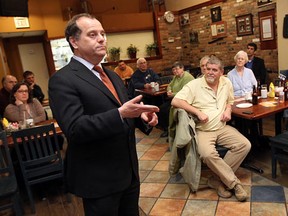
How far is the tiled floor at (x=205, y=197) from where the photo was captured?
2.23 m

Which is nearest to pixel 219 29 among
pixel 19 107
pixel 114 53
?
pixel 114 53

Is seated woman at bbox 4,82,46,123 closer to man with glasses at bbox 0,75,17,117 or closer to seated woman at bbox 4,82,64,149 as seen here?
seated woman at bbox 4,82,64,149

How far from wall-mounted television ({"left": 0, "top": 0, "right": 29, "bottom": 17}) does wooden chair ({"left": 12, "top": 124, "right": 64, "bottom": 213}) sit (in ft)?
7.90

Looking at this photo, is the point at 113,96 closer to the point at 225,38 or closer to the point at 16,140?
the point at 16,140

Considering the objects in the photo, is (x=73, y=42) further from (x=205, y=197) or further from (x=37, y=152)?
(x=205, y=197)

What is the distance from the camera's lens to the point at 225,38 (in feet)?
21.5

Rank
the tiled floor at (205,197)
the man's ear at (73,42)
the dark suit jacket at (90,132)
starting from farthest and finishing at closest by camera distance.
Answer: the tiled floor at (205,197)
the man's ear at (73,42)
the dark suit jacket at (90,132)

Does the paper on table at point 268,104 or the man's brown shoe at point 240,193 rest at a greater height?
the paper on table at point 268,104

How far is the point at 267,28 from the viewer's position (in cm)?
538

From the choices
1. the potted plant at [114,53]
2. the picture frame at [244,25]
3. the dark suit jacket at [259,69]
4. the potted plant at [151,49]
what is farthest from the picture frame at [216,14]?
the potted plant at [114,53]

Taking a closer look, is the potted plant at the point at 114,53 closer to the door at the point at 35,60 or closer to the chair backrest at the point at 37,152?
the door at the point at 35,60

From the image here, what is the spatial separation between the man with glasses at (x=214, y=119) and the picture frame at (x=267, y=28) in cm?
322

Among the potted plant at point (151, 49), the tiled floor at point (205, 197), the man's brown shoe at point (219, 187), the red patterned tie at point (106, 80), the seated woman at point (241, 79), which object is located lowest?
the tiled floor at point (205, 197)

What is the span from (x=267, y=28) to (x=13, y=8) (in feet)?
15.5
